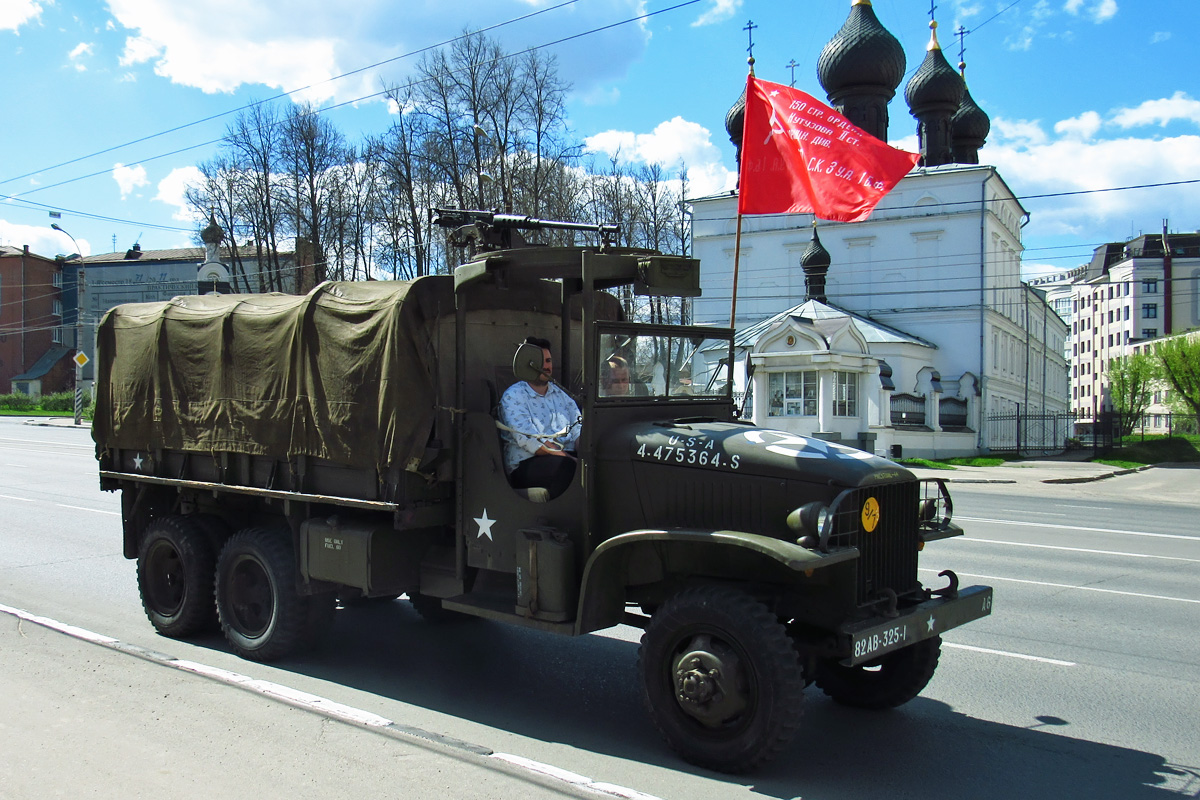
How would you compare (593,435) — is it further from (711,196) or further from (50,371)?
(50,371)

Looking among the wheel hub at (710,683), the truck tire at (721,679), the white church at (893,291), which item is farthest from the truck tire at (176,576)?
the white church at (893,291)

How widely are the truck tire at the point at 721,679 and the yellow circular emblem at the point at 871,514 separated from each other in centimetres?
73

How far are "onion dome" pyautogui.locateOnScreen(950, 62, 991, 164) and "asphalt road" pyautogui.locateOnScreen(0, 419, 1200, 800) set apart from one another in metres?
47.1

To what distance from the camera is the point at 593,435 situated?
534 cm

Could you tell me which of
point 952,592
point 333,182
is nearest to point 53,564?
point 952,592

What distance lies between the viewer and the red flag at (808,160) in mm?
7609

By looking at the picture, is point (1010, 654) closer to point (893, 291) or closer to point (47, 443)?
point (47, 443)

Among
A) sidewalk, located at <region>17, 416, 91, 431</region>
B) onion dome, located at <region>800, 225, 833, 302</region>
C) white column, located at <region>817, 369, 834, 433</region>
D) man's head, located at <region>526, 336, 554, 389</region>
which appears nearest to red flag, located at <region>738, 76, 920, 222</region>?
man's head, located at <region>526, 336, 554, 389</region>

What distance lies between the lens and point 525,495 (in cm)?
559

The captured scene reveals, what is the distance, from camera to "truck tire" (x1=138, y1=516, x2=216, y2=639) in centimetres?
722

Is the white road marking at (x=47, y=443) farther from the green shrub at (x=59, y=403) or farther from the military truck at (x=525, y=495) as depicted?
the green shrub at (x=59, y=403)

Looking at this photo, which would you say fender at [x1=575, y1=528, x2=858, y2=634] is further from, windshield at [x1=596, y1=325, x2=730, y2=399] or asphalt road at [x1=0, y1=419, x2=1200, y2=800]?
windshield at [x1=596, y1=325, x2=730, y2=399]

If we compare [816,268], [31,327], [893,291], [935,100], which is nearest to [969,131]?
[935,100]

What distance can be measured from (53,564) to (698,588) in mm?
8523
